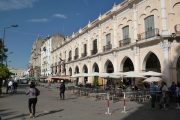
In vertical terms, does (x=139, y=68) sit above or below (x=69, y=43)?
below

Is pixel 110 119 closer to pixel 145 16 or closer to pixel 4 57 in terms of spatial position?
pixel 145 16

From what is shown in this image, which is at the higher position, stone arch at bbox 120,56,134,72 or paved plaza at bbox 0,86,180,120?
stone arch at bbox 120,56,134,72

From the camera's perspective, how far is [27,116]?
50.3ft

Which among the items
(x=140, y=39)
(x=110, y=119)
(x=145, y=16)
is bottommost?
(x=110, y=119)

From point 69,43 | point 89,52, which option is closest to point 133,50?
point 89,52

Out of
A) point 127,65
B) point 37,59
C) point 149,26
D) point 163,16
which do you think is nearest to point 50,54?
point 37,59

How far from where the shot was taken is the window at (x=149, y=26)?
29.7 metres

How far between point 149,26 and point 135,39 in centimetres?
273

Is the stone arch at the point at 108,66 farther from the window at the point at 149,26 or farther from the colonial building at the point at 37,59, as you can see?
the colonial building at the point at 37,59

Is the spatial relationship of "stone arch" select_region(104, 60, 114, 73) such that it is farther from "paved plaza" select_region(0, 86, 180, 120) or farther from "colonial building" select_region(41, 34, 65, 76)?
"colonial building" select_region(41, 34, 65, 76)

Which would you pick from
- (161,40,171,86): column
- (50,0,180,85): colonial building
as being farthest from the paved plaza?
(50,0,180,85): colonial building

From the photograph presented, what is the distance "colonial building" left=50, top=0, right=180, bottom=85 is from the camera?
1072 inches

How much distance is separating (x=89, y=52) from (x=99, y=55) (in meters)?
5.34

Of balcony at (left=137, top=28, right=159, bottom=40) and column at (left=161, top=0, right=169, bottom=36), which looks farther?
balcony at (left=137, top=28, right=159, bottom=40)
